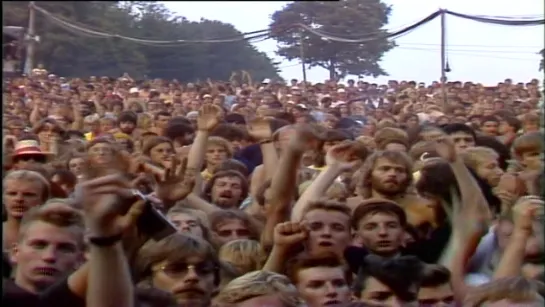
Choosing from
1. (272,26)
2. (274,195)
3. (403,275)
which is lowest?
(403,275)

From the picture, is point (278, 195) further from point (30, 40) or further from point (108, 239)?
point (30, 40)

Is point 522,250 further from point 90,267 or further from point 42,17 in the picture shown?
point 42,17

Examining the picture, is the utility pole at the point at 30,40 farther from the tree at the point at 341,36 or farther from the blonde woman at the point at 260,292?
the blonde woman at the point at 260,292

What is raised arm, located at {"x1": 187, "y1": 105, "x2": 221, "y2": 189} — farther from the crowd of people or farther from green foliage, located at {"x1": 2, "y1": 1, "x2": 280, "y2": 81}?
green foliage, located at {"x1": 2, "y1": 1, "x2": 280, "y2": 81}

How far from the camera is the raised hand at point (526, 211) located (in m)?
2.50

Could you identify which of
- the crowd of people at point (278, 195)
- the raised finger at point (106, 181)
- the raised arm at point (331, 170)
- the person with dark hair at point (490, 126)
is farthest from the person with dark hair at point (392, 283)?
the person with dark hair at point (490, 126)

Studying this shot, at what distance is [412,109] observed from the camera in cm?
326

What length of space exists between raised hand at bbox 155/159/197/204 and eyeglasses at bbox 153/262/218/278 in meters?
0.69

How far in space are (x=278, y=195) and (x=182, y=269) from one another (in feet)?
1.22

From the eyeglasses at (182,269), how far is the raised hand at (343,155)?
0.68m

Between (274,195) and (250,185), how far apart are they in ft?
2.95

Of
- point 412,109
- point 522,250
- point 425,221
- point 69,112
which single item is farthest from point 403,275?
point 69,112

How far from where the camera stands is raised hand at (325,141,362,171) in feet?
10.1

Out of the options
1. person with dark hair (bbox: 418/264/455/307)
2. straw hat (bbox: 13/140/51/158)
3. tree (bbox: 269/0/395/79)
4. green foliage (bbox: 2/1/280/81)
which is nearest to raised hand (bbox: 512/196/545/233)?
person with dark hair (bbox: 418/264/455/307)
